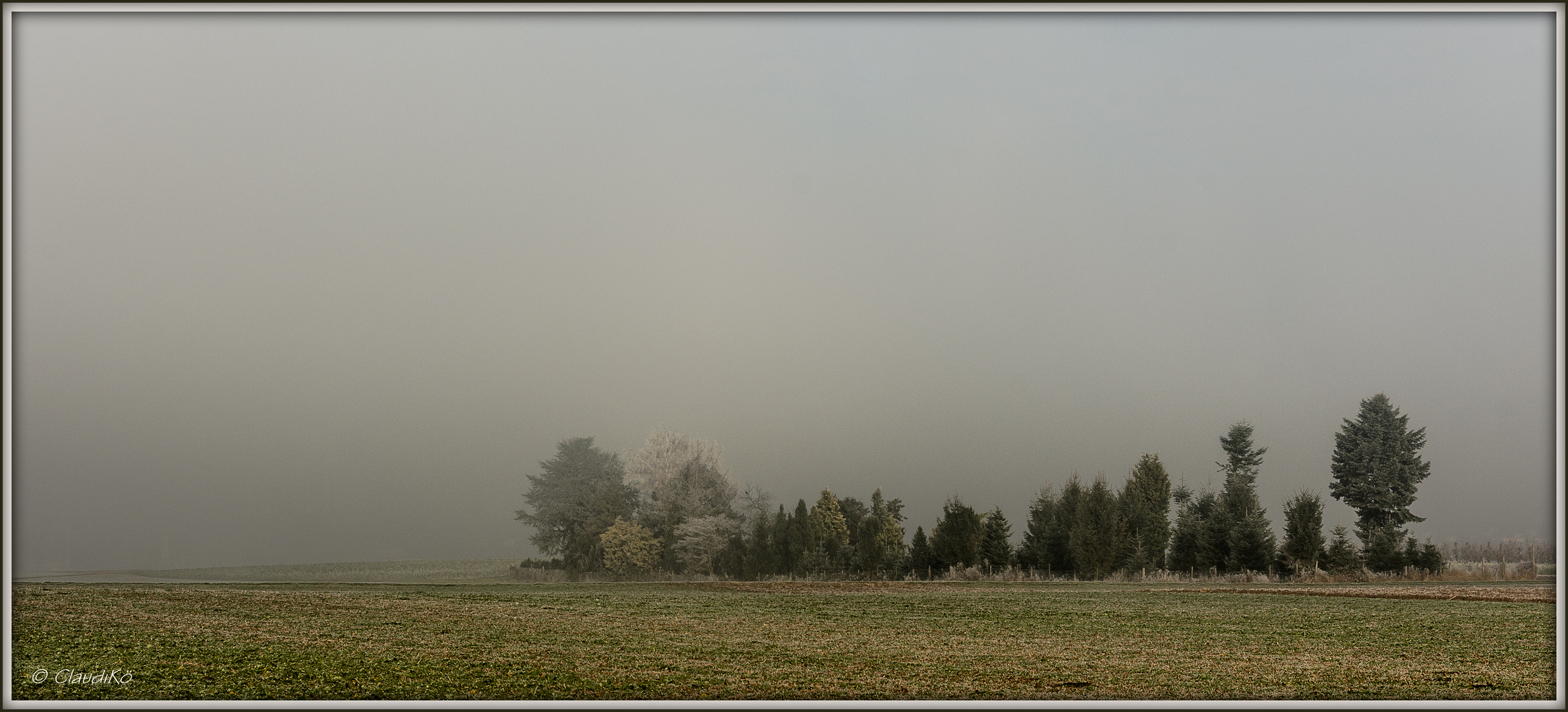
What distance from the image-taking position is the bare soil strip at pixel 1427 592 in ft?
78.9

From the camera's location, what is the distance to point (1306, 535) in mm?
37469

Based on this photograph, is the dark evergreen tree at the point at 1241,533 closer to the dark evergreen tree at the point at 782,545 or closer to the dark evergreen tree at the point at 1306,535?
the dark evergreen tree at the point at 1306,535

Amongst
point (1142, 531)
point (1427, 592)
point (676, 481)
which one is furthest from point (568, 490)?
point (1427, 592)

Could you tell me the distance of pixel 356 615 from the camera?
18.6m

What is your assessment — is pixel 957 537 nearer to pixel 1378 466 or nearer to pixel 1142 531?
pixel 1142 531

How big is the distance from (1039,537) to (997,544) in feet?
7.30

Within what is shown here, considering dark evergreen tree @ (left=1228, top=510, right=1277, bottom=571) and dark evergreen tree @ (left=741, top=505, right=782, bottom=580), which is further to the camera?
dark evergreen tree @ (left=741, top=505, right=782, bottom=580)

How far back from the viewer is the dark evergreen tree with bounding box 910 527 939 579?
41250mm

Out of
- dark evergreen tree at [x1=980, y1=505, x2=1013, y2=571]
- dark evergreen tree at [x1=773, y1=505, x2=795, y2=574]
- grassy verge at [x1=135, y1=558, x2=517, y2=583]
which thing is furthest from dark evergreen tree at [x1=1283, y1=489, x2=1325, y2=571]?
grassy verge at [x1=135, y1=558, x2=517, y2=583]

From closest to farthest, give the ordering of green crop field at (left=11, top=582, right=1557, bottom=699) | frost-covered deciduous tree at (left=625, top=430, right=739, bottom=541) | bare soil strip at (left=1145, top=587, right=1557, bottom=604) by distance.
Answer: green crop field at (left=11, top=582, right=1557, bottom=699) → bare soil strip at (left=1145, top=587, right=1557, bottom=604) → frost-covered deciduous tree at (left=625, top=430, right=739, bottom=541)

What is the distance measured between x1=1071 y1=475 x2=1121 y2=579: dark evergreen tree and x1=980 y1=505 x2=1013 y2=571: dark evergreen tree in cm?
278

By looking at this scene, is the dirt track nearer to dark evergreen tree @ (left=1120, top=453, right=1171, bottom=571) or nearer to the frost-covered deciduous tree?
dark evergreen tree @ (left=1120, top=453, right=1171, bottom=571)

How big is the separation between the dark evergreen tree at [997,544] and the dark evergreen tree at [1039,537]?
79 centimetres

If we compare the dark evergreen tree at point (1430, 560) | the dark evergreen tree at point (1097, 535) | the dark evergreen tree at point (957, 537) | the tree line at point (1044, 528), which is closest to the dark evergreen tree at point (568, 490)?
the tree line at point (1044, 528)
